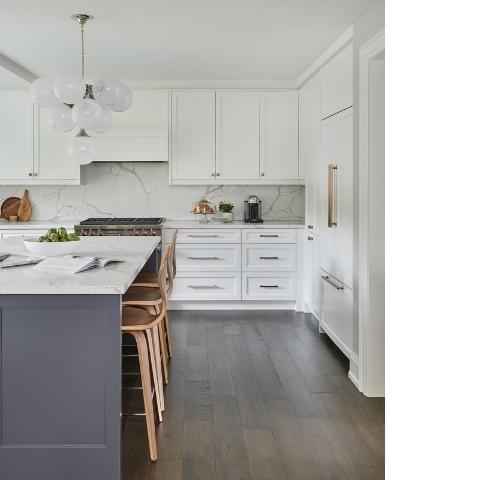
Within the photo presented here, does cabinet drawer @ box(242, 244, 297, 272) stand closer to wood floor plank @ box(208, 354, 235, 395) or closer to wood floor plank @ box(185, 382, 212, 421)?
wood floor plank @ box(208, 354, 235, 395)

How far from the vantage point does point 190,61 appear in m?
4.89

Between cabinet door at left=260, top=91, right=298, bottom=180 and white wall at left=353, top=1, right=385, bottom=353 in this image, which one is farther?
cabinet door at left=260, top=91, right=298, bottom=180

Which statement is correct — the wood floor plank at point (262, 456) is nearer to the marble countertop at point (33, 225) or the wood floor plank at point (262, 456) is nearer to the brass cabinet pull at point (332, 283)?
the brass cabinet pull at point (332, 283)

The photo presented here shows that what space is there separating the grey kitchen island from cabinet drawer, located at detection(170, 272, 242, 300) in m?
3.39

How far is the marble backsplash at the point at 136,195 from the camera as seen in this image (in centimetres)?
615

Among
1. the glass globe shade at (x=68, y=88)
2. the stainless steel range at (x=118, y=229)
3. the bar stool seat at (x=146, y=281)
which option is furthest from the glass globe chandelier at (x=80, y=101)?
the stainless steel range at (x=118, y=229)

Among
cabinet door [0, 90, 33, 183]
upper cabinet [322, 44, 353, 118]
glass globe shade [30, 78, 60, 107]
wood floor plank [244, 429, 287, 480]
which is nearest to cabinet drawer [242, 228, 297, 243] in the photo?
upper cabinet [322, 44, 353, 118]

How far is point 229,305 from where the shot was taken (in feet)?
19.0

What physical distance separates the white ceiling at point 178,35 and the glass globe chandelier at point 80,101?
0.30 metres

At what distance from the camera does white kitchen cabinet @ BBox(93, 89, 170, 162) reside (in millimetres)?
5719

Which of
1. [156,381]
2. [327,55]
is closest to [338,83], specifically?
[327,55]
